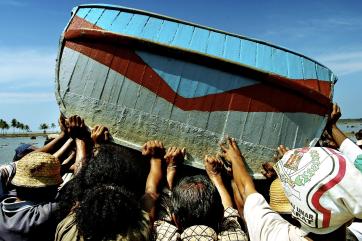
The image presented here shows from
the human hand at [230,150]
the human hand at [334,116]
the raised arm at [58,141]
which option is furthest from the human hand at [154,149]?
the human hand at [334,116]

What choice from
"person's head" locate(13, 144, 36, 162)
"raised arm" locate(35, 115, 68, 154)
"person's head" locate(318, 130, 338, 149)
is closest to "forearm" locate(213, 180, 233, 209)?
"person's head" locate(318, 130, 338, 149)

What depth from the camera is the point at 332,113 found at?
13.5 feet

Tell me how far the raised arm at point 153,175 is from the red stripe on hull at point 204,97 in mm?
543

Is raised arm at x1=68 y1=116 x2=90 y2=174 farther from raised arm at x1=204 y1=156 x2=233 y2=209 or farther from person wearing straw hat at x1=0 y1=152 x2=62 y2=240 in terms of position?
raised arm at x1=204 y1=156 x2=233 y2=209

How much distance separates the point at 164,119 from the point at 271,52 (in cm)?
157

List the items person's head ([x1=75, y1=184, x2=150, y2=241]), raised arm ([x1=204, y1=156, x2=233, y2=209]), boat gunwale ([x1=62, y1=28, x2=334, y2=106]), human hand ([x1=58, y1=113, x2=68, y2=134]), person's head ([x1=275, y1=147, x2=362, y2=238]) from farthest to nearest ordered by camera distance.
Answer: human hand ([x1=58, y1=113, x2=68, y2=134]), boat gunwale ([x1=62, y1=28, x2=334, y2=106]), raised arm ([x1=204, y1=156, x2=233, y2=209]), person's head ([x1=75, y1=184, x2=150, y2=241]), person's head ([x1=275, y1=147, x2=362, y2=238])

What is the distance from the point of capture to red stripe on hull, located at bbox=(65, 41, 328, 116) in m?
3.92

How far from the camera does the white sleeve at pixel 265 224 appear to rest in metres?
1.87

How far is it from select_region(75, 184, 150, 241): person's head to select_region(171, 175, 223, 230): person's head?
311mm

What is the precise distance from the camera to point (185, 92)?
392cm

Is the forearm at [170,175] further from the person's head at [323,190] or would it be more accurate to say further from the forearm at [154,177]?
the person's head at [323,190]

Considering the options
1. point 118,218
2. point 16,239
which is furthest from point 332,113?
point 16,239

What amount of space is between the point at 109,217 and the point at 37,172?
101 cm

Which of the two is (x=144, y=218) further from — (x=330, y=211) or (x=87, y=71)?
(x=87, y=71)
